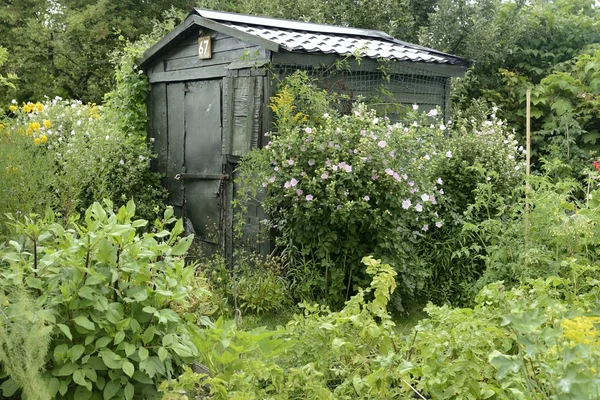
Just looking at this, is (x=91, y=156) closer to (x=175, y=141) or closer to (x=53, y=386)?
(x=175, y=141)

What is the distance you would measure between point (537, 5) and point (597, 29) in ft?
3.77

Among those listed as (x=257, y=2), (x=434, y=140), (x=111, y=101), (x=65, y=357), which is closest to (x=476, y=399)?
(x=65, y=357)

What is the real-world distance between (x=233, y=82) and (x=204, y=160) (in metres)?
1.12

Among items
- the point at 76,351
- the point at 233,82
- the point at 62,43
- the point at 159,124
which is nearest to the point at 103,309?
the point at 76,351

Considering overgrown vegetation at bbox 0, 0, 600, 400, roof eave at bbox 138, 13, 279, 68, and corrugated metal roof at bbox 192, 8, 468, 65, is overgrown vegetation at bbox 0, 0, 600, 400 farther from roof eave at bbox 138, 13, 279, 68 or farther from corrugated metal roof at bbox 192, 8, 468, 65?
corrugated metal roof at bbox 192, 8, 468, 65

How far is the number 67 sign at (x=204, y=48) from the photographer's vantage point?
24.0ft

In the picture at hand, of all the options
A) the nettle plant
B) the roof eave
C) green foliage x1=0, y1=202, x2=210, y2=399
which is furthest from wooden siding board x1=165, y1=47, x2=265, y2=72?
green foliage x1=0, y1=202, x2=210, y2=399

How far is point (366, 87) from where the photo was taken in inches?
277

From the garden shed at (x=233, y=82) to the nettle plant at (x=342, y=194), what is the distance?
1.78ft

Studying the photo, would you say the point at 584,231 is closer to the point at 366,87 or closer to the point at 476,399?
the point at 476,399

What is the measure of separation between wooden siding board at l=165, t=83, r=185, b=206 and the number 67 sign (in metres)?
0.69

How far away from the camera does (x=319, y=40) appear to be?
7.09 metres

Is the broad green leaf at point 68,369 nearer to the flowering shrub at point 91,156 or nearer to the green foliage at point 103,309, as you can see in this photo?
the green foliage at point 103,309

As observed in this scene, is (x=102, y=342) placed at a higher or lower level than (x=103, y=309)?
lower
